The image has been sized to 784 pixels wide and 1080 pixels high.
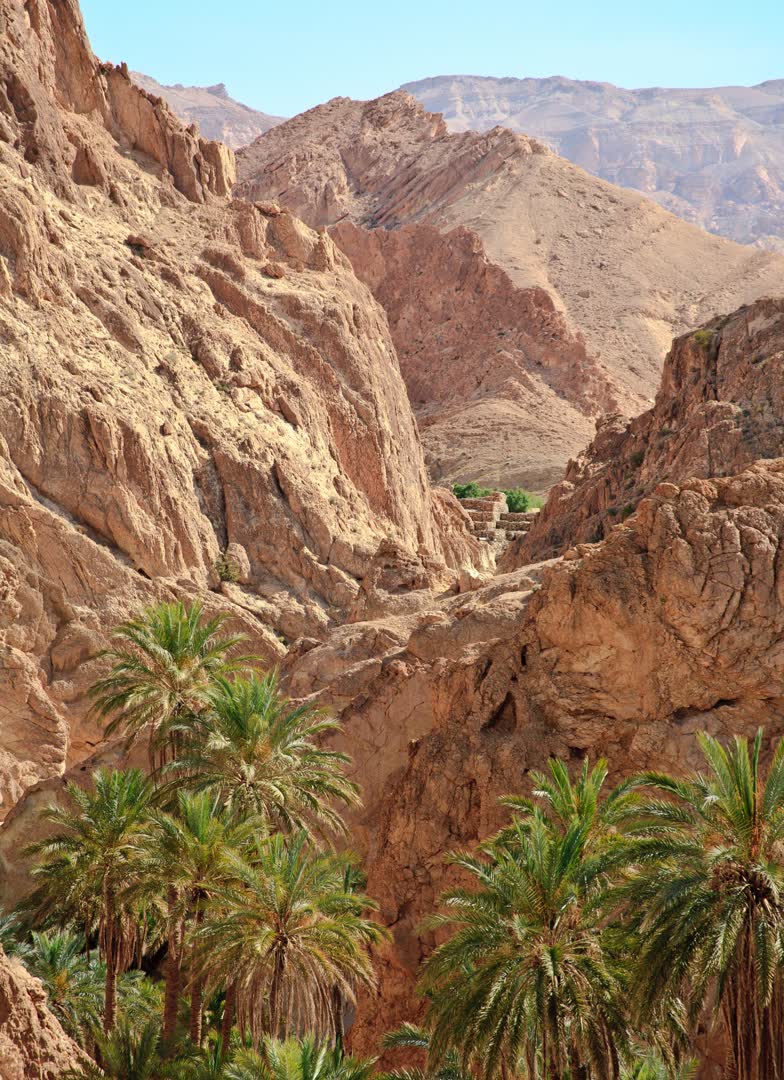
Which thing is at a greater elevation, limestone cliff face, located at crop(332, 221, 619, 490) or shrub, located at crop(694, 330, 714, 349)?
limestone cliff face, located at crop(332, 221, 619, 490)

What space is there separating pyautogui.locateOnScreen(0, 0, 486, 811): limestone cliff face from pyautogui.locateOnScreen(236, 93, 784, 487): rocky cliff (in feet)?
104

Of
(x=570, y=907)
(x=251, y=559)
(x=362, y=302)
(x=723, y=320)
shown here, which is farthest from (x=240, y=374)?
(x=570, y=907)

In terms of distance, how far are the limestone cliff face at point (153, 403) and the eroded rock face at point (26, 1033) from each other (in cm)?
2361

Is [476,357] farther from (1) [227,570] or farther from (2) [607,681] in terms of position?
(2) [607,681]

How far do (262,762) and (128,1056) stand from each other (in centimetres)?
708

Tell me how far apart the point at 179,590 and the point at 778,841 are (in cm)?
3139

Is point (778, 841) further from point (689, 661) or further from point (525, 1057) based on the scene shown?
point (689, 661)

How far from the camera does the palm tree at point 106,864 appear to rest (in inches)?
1014

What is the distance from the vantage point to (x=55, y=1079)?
18.2m

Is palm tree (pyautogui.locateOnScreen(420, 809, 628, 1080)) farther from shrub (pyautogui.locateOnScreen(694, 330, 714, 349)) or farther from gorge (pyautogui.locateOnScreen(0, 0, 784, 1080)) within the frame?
shrub (pyautogui.locateOnScreen(694, 330, 714, 349))

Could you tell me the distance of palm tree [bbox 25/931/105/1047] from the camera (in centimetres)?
2597

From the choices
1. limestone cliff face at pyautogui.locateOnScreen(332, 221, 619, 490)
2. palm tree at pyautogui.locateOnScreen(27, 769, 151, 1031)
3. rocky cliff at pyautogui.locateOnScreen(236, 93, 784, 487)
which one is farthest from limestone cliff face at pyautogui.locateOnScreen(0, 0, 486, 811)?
rocky cliff at pyautogui.locateOnScreen(236, 93, 784, 487)

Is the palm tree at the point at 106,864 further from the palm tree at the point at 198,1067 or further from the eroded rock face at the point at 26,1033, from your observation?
the eroded rock face at the point at 26,1033

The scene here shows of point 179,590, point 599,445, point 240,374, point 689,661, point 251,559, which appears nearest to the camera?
point 689,661
